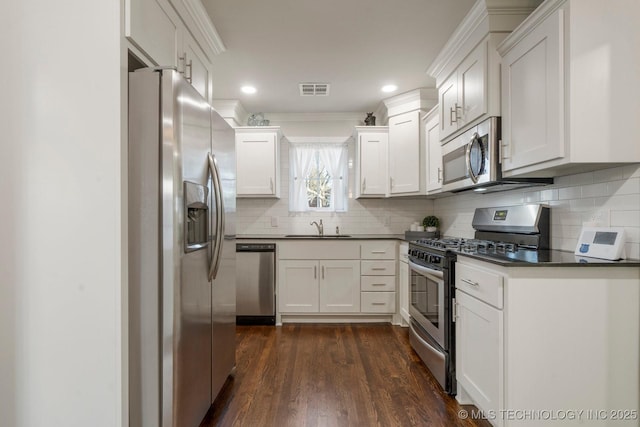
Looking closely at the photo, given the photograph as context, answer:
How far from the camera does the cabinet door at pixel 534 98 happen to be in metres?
1.62

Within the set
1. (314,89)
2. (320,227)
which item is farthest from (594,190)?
(320,227)

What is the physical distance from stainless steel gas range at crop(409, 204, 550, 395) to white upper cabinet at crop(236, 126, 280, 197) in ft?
6.42

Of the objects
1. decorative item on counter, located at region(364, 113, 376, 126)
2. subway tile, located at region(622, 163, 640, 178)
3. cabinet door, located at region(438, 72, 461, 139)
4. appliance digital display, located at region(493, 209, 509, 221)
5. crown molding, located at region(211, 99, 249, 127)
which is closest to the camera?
subway tile, located at region(622, 163, 640, 178)

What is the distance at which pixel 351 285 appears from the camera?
369 cm

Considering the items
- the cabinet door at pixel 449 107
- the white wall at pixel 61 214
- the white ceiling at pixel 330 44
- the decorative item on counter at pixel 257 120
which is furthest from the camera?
the decorative item on counter at pixel 257 120

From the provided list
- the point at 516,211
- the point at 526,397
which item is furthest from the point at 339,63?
the point at 526,397

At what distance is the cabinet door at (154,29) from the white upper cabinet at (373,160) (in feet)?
8.01

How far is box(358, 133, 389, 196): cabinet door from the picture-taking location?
3979 millimetres

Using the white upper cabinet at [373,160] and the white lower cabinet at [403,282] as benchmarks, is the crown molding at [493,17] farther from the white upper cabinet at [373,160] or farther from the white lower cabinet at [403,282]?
the white lower cabinet at [403,282]

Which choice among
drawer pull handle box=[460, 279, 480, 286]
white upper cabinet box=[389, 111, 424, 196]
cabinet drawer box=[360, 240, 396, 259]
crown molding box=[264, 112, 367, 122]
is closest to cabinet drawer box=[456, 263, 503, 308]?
drawer pull handle box=[460, 279, 480, 286]

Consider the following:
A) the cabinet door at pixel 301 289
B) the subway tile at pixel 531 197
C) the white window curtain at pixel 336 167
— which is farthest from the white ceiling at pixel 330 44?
the cabinet door at pixel 301 289

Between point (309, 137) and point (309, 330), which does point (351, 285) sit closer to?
point (309, 330)

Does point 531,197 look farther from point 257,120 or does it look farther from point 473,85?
point 257,120

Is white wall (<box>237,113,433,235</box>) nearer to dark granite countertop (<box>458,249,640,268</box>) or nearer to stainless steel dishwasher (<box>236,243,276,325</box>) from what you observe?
stainless steel dishwasher (<box>236,243,276,325</box>)
